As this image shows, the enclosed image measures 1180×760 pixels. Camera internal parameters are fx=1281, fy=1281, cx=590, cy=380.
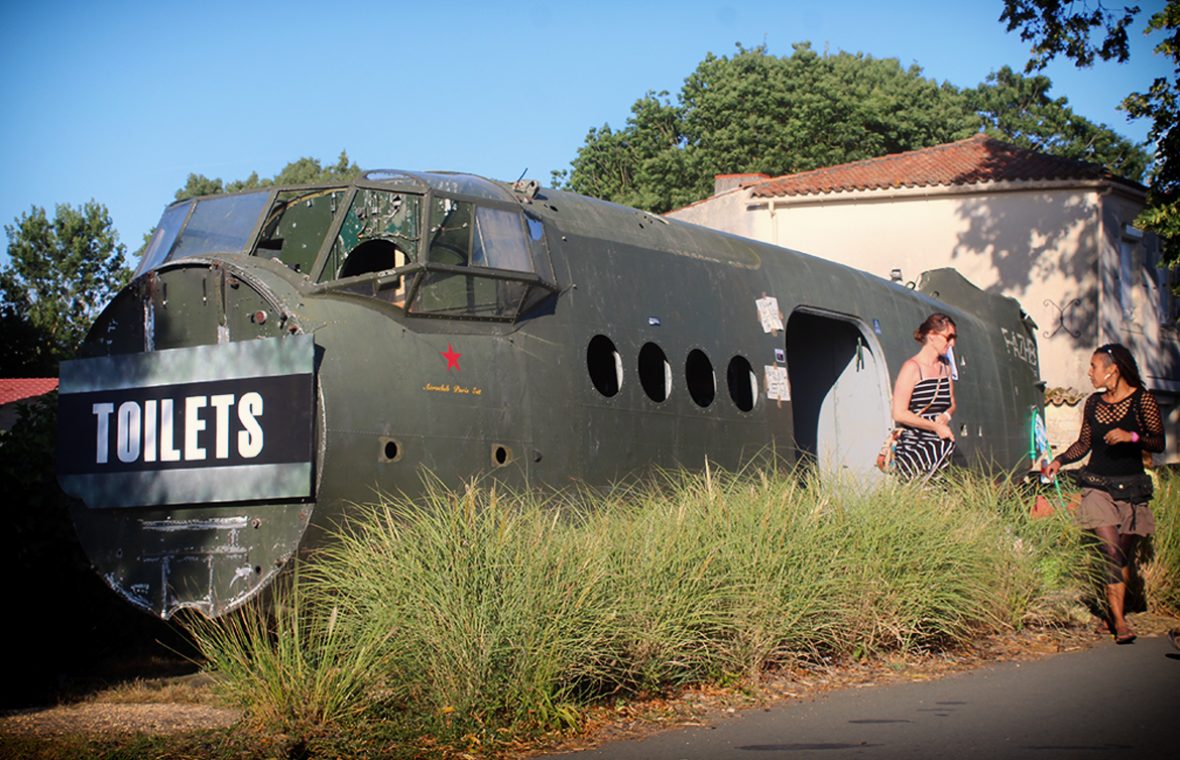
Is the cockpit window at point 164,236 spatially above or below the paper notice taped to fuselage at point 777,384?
above

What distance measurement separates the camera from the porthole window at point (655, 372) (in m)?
10.1

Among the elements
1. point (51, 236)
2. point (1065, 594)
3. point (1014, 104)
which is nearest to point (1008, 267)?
point (1065, 594)

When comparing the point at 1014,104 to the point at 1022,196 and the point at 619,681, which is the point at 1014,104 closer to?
the point at 1022,196

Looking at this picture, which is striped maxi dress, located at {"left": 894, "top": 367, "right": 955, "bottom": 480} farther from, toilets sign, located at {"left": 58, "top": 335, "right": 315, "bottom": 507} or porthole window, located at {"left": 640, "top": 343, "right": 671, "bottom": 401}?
toilets sign, located at {"left": 58, "top": 335, "right": 315, "bottom": 507}

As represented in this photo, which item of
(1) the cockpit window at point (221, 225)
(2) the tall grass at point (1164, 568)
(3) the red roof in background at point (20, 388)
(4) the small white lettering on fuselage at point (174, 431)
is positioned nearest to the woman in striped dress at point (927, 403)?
(2) the tall grass at point (1164, 568)

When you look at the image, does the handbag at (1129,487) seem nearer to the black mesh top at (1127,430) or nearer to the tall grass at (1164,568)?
the black mesh top at (1127,430)

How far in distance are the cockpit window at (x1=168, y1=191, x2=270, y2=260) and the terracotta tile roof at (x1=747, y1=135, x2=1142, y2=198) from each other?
1061 inches

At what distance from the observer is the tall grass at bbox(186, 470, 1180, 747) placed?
6.15 m

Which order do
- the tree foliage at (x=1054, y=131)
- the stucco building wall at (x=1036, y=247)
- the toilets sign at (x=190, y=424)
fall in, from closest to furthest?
the toilets sign at (x=190, y=424) < the stucco building wall at (x=1036, y=247) < the tree foliage at (x=1054, y=131)

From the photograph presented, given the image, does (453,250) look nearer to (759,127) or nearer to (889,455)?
(889,455)

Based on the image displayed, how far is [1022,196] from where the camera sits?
33375 millimetres

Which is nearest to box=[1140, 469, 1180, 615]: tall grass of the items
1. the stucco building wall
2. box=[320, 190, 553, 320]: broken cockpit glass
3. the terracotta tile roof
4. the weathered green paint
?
the weathered green paint

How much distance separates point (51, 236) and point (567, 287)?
207ft

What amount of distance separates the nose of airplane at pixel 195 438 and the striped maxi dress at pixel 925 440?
5452 millimetres
